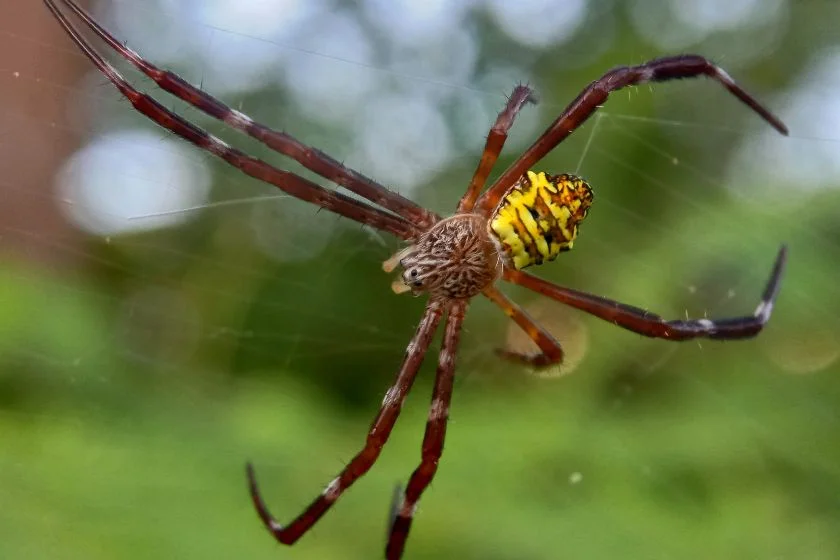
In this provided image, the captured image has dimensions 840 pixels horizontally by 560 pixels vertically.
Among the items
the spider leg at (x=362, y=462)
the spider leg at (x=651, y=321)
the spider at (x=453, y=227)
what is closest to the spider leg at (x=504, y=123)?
the spider at (x=453, y=227)

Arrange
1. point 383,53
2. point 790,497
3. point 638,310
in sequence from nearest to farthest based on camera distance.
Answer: point 638,310
point 790,497
point 383,53

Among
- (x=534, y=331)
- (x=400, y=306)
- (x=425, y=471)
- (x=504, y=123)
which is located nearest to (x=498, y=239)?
(x=504, y=123)

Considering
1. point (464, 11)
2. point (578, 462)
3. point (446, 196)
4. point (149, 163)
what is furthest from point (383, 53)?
point (578, 462)

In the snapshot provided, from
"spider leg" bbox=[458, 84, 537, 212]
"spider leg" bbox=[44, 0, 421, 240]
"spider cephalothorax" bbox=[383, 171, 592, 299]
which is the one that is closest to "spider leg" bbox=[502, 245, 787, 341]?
"spider cephalothorax" bbox=[383, 171, 592, 299]

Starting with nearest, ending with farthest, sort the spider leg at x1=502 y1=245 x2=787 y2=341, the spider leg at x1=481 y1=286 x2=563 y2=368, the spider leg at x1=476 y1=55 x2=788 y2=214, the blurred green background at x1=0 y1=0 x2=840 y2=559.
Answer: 1. the spider leg at x1=476 y1=55 x2=788 y2=214
2. the spider leg at x1=502 y1=245 x2=787 y2=341
3. the spider leg at x1=481 y1=286 x2=563 y2=368
4. the blurred green background at x1=0 y1=0 x2=840 y2=559

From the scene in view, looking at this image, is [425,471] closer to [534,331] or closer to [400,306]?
[534,331]

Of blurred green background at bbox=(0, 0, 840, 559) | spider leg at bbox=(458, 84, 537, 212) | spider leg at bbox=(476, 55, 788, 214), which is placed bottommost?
blurred green background at bbox=(0, 0, 840, 559)

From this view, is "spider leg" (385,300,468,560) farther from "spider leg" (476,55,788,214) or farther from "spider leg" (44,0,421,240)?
"spider leg" (476,55,788,214)

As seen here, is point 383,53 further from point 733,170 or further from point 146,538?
point 146,538
